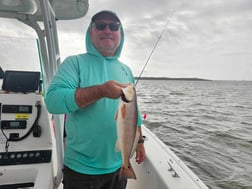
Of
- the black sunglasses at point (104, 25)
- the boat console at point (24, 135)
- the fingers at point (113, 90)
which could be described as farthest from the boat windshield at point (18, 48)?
the fingers at point (113, 90)

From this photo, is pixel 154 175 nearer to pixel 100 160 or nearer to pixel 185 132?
pixel 100 160

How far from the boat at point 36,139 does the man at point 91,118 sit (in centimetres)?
65

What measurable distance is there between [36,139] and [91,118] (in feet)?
3.95

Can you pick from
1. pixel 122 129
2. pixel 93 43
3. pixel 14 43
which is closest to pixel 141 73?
pixel 93 43

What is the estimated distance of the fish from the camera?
1.35 metres

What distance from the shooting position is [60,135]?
244cm

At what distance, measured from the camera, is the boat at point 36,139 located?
2333 mm

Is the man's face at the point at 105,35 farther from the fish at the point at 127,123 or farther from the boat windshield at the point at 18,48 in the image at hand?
the boat windshield at the point at 18,48

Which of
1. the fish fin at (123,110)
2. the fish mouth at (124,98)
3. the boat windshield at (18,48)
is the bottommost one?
the fish fin at (123,110)

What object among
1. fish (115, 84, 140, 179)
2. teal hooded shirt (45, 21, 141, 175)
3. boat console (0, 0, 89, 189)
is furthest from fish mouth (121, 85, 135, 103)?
boat console (0, 0, 89, 189)

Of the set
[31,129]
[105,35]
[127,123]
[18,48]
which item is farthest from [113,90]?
[18,48]

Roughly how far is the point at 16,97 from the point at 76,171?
1.26 m

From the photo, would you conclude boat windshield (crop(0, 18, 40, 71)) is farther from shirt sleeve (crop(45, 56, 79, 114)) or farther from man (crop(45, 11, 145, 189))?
shirt sleeve (crop(45, 56, 79, 114))

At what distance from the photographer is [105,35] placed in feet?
5.95
